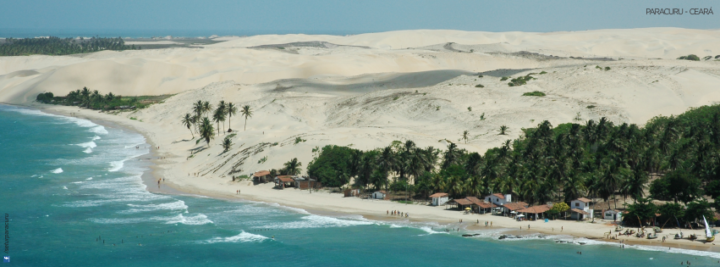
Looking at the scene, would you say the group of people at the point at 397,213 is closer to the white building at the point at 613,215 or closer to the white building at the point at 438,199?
the white building at the point at 438,199

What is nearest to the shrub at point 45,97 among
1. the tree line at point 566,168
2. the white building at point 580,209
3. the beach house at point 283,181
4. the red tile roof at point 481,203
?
the tree line at point 566,168

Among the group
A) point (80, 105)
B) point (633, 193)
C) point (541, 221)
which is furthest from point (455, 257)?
point (80, 105)

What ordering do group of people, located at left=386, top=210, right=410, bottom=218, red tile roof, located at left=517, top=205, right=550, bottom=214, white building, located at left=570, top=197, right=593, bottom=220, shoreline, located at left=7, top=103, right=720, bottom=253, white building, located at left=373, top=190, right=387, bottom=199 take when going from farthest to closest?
white building, located at left=373, top=190, right=387, bottom=199 < group of people, located at left=386, top=210, right=410, bottom=218 < red tile roof, located at left=517, top=205, right=550, bottom=214 < white building, located at left=570, top=197, right=593, bottom=220 < shoreline, located at left=7, top=103, right=720, bottom=253

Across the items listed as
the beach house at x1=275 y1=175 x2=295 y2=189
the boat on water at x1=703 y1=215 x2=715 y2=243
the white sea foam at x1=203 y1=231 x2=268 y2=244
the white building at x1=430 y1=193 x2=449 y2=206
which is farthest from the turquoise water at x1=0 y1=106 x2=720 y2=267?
the beach house at x1=275 y1=175 x2=295 y2=189

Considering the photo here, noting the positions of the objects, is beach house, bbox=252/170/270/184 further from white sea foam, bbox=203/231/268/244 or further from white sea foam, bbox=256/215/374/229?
white sea foam, bbox=203/231/268/244

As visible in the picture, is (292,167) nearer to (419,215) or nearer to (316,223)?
(316,223)

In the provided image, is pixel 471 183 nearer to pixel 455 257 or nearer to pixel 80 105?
pixel 455 257

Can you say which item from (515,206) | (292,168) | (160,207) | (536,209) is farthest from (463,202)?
(160,207)
